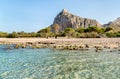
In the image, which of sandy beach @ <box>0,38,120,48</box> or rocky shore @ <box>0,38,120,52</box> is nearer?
rocky shore @ <box>0,38,120,52</box>

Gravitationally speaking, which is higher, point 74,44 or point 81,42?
point 81,42

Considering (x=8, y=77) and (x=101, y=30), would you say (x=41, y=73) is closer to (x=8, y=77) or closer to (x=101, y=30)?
(x=8, y=77)

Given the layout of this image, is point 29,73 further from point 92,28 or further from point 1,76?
point 92,28

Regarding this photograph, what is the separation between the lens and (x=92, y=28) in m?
152

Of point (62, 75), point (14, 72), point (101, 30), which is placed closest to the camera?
point (62, 75)

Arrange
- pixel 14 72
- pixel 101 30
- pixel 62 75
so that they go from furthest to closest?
pixel 101 30
pixel 14 72
pixel 62 75

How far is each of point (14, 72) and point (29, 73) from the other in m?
1.50

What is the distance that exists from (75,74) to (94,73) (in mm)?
1687

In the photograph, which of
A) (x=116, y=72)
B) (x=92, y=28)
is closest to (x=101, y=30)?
(x=92, y=28)

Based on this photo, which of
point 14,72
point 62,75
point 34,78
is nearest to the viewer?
point 34,78

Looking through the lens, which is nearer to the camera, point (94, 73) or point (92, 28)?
point (94, 73)

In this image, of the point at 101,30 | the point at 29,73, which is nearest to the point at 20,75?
the point at 29,73

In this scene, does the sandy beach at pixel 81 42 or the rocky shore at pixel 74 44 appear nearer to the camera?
the rocky shore at pixel 74 44

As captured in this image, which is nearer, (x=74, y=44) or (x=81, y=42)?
(x=74, y=44)
